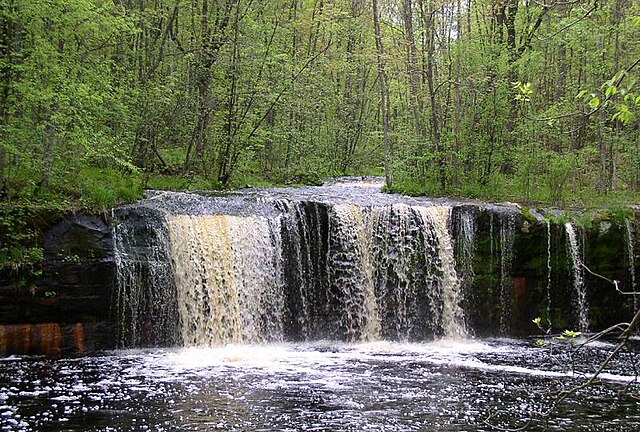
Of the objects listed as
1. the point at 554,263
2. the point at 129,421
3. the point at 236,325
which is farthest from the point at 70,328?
the point at 554,263

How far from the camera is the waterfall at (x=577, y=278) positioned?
45.4 ft

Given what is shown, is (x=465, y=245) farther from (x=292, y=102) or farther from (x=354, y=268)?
(x=292, y=102)

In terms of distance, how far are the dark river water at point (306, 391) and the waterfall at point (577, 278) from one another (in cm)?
264

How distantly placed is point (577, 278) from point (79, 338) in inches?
406

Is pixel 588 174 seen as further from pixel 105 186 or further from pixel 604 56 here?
pixel 105 186

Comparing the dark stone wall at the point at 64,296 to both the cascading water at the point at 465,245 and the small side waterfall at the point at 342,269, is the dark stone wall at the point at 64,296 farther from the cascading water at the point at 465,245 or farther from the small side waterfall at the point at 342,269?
the cascading water at the point at 465,245

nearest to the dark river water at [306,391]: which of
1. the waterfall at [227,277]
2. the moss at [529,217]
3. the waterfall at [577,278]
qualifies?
the waterfall at [227,277]

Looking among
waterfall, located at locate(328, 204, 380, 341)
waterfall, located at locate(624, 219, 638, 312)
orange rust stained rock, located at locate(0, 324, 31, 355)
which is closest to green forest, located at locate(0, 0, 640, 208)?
waterfall, located at locate(624, 219, 638, 312)

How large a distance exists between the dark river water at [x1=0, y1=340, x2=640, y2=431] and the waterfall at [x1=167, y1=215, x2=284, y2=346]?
70 cm

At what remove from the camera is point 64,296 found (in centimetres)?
1063

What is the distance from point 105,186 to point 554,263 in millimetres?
9561

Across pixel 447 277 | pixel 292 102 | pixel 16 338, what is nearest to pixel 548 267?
pixel 447 277

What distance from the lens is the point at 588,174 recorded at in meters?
19.9

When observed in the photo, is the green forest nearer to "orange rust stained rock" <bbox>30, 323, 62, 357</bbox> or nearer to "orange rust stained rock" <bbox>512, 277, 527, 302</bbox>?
"orange rust stained rock" <bbox>30, 323, 62, 357</bbox>
